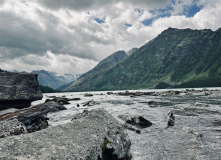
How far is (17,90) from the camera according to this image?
1268 inches

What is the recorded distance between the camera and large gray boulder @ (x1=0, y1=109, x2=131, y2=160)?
5855 millimetres

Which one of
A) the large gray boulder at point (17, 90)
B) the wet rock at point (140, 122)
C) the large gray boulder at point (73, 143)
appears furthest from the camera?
the large gray boulder at point (17, 90)

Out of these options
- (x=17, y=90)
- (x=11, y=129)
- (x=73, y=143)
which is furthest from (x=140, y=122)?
(x=17, y=90)

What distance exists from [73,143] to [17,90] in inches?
1257

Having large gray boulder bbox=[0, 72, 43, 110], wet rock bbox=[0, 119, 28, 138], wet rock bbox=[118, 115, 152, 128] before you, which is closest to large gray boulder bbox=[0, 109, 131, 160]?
wet rock bbox=[0, 119, 28, 138]

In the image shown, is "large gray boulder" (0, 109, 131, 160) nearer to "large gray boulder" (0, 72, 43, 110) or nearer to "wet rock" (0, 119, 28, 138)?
"wet rock" (0, 119, 28, 138)

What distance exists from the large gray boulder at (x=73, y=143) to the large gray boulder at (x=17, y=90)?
2860cm

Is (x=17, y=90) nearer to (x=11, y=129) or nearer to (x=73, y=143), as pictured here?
(x=11, y=129)

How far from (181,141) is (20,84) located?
35862 millimetres

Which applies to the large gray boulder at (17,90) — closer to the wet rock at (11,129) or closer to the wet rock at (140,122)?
the wet rock at (11,129)

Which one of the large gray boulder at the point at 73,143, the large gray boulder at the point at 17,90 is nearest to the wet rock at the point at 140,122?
the large gray boulder at the point at 73,143

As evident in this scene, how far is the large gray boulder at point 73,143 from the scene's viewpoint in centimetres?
586

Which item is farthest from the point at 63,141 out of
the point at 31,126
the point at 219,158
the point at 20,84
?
the point at 20,84

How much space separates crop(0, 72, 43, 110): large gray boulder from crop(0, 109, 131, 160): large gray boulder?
2860 centimetres
